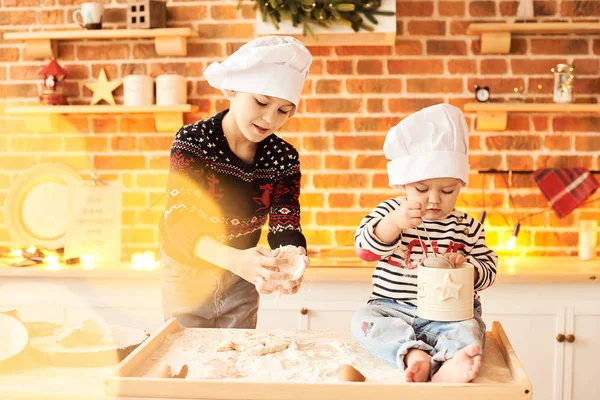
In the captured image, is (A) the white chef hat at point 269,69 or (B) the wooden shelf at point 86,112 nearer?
(A) the white chef hat at point 269,69

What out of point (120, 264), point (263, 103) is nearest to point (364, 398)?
point (263, 103)

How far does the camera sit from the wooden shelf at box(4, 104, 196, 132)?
295cm

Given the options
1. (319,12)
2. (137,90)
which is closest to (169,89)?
(137,90)

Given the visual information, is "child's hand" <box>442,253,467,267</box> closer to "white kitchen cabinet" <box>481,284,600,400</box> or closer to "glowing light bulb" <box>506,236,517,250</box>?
"white kitchen cabinet" <box>481,284,600,400</box>

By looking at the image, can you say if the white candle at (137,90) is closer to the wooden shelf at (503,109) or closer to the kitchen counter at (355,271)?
the kitchen counter at (355,271)

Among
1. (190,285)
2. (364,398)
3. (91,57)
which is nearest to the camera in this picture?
(364,398)

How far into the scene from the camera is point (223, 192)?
5.80 ft

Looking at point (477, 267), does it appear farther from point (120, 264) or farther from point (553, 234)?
point (120, 264)

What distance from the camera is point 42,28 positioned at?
10.2ft

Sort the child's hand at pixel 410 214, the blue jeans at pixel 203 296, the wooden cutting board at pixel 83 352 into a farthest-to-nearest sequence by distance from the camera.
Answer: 1. the blue jeans at pixel 203 296
2. the child's hand at pixel 410 214
3. the wooden cutting board at pixel 83 352

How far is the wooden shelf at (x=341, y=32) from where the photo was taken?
2.79 meters

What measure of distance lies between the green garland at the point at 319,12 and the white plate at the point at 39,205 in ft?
3.80

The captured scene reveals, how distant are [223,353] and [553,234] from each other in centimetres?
203

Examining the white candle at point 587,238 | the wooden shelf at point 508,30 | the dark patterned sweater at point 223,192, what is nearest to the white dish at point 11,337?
the dark patterned sweater at point 223,192
